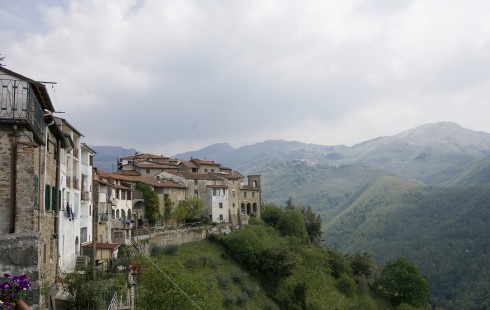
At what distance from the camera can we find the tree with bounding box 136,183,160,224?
54812mm

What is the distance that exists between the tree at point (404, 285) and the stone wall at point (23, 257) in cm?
6907

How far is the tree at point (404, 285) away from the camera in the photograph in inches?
2891

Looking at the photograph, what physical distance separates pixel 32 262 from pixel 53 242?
8697 mm

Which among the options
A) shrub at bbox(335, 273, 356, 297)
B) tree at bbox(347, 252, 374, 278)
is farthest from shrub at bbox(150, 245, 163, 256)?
tree at bbox(347, 252, 374, 278)

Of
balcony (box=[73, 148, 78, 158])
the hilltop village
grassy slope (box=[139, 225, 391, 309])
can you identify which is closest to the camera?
the hilltop village

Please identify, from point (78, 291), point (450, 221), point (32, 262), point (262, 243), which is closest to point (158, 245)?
point (262, 243)

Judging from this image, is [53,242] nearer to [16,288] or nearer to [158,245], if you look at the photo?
[16,288]

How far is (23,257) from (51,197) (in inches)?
330

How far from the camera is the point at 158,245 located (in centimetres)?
4738

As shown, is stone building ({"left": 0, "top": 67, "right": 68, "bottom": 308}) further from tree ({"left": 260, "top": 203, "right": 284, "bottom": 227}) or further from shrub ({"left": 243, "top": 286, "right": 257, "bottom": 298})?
tree ({"left": 260, "top": 203, "right": 284, "bottom": 227})

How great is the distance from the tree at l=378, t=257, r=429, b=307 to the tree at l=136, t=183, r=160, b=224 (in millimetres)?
42641

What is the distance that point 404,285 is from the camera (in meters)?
73.8

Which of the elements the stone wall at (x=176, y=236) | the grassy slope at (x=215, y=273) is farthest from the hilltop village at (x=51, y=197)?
the grassy slope at (x=215, y=273)

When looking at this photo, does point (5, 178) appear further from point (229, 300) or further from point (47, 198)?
point (229, 300)
